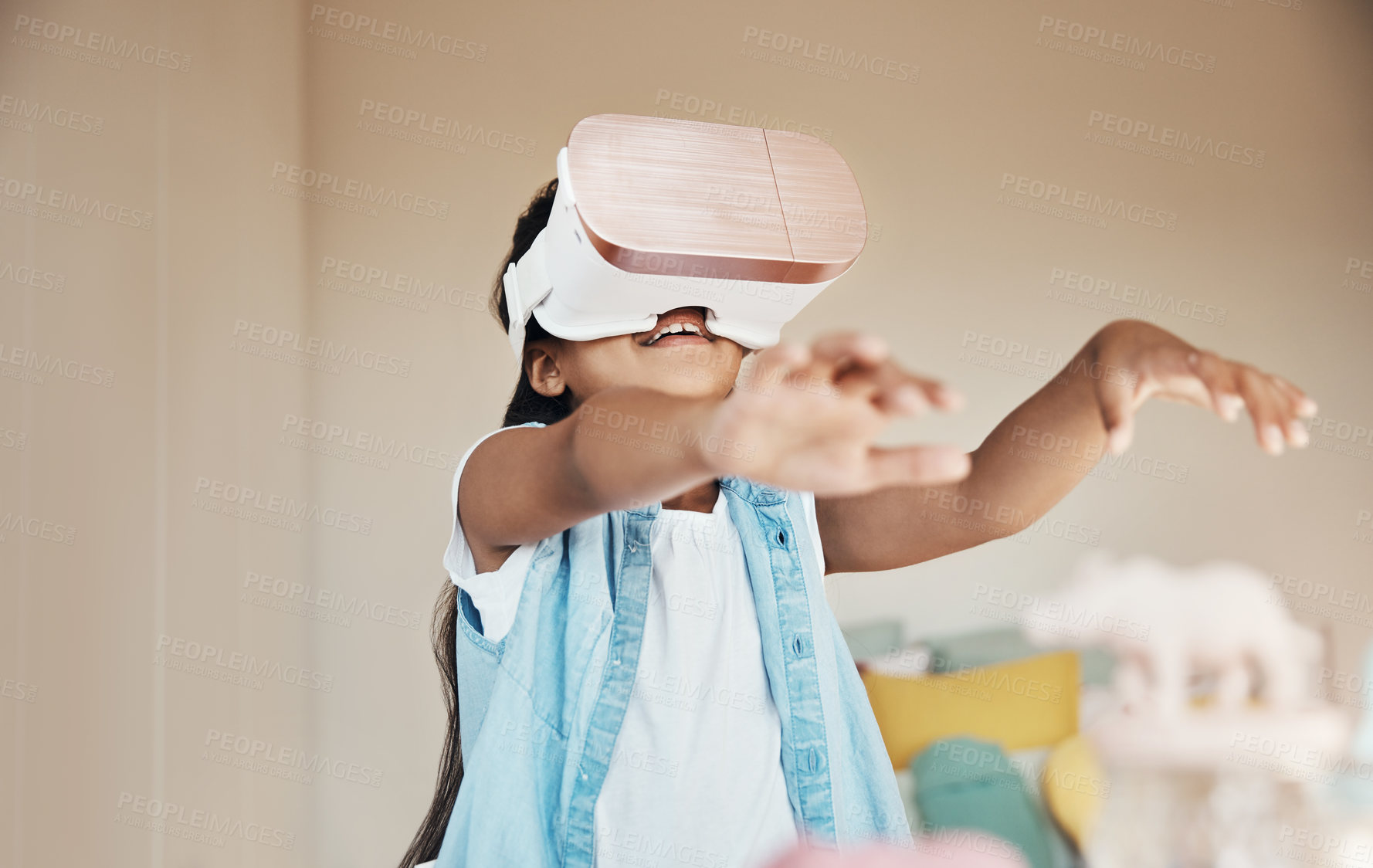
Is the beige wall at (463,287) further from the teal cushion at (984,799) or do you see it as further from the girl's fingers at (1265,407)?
the girl's fingers at (1265,407)

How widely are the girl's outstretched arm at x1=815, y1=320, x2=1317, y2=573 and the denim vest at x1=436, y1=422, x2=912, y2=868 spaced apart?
7cm

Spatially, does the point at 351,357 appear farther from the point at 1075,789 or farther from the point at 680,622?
the point at 1075,789

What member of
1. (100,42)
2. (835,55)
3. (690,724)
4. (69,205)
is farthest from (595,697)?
(835,55)

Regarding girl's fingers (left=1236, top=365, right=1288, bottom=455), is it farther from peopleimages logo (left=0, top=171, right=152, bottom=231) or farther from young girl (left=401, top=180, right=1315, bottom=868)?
peopleimages logo (left=0, top=171, right=152, bottom=231)

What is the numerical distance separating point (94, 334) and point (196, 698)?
525 mm

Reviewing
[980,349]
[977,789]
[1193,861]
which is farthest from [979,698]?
[980,349]

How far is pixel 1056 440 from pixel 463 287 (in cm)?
137

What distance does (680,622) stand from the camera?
2.72 ft

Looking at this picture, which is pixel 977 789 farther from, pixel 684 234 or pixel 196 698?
pixel 684 234

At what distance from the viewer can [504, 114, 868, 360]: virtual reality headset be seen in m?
0.73

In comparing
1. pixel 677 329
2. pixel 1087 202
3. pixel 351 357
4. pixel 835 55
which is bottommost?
Result: pixel 677 329

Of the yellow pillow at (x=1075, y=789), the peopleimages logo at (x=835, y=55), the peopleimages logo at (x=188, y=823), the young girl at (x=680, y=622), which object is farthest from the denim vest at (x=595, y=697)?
the peopleimages logo at (x=835, y=55)

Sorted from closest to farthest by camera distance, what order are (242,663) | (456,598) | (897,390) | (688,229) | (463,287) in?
(897,390) → (688,229) → (456,598) → (242,663) → (463,287)

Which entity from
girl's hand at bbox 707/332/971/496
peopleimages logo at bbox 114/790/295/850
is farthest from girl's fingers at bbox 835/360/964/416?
peopleimages logo at bbox 114/790/295/850
